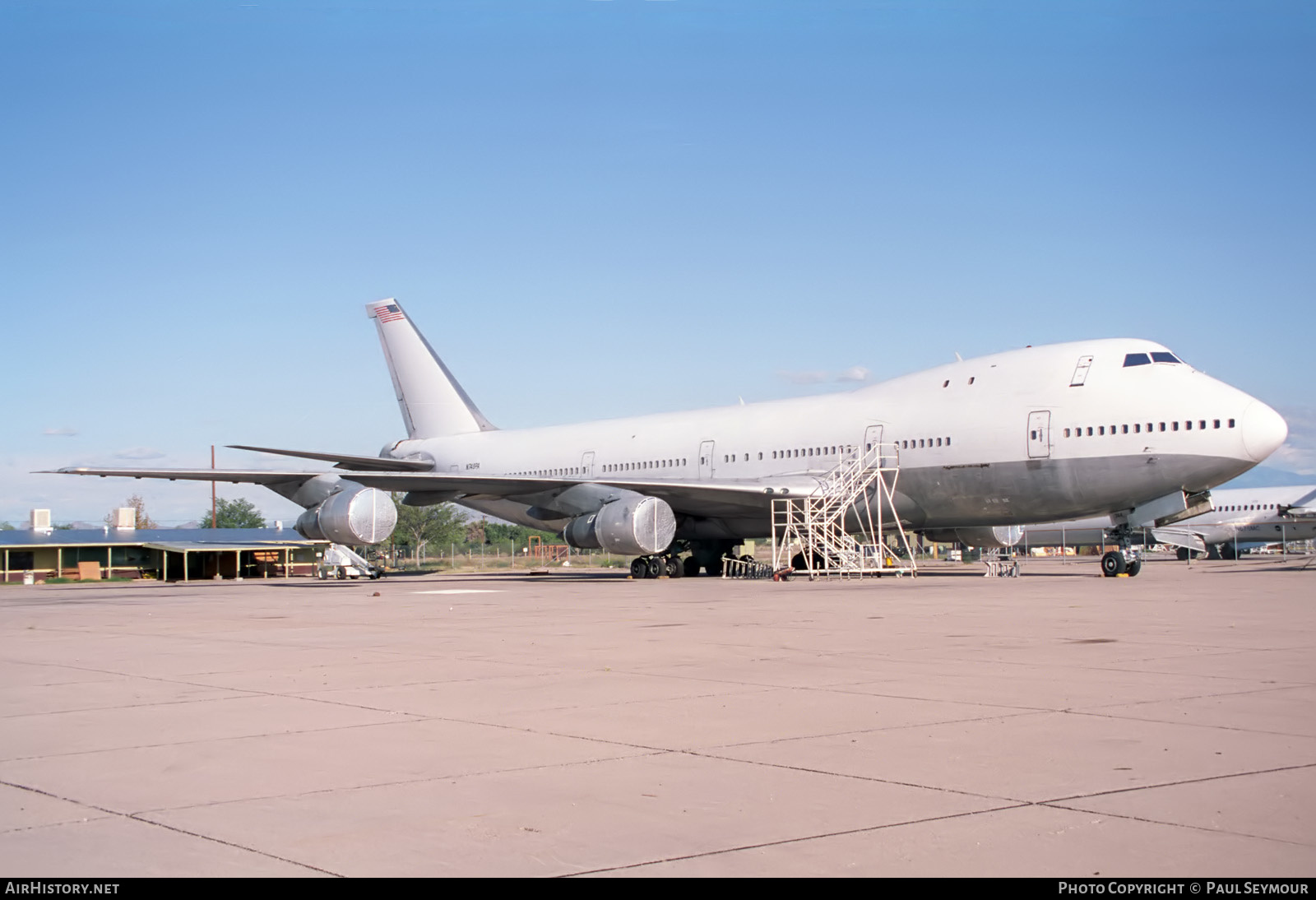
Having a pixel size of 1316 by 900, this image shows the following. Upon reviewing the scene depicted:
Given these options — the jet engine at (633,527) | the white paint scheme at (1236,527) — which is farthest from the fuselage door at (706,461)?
the white paint scheme at (1236,527)

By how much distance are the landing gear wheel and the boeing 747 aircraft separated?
777 mm

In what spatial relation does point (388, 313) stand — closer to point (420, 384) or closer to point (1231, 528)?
point (420, 384)

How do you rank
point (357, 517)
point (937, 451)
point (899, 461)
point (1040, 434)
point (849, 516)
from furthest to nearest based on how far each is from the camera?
point (357, 517) → point (849, 516) → point (899, 461) → point (937, 451) → point (1040, 434)

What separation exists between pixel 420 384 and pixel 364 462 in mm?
6006

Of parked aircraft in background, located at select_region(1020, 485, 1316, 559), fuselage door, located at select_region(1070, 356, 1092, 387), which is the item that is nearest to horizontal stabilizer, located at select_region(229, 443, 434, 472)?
fuselage door, located at select_region(1070, 356, 1092, 387)

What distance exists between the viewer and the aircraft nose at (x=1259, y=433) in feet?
75.1

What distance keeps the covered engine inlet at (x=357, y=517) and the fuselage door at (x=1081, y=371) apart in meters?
15.8

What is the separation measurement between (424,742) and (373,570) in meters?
38.0

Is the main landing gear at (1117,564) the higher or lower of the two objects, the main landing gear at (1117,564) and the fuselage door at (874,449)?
the lower

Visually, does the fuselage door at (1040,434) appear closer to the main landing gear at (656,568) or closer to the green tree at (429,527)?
the main landing gear at (656,568)

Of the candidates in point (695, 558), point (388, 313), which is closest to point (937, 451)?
point (695, 558)

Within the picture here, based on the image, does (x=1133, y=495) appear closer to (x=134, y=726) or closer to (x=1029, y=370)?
(x=1029, y=370)

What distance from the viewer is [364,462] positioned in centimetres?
3481

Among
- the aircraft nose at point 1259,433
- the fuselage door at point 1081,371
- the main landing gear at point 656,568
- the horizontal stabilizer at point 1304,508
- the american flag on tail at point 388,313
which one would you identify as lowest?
the main landing gear at point 656,568
